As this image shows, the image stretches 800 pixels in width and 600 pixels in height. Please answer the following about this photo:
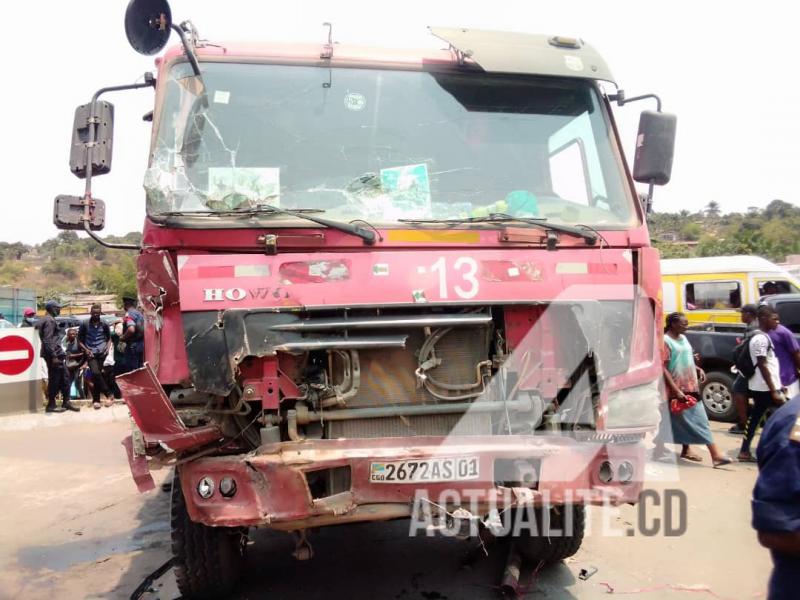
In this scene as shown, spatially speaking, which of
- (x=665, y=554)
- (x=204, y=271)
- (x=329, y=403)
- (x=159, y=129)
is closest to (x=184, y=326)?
(x=204, y=271)

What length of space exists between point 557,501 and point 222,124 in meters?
2.52

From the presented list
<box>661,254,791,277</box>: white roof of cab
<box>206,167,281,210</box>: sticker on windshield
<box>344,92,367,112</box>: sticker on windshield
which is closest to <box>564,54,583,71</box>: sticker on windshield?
<box>344,92,367,112</box>: sticker on windshield

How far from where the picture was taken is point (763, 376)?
625 cm

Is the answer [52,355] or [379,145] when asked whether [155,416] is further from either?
[52,355]

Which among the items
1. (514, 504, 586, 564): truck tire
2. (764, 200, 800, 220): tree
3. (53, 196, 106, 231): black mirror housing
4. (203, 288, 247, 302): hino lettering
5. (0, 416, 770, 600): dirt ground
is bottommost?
(0, 416, 770, 600): dirt ground

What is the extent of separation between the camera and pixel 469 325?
3.08 metres

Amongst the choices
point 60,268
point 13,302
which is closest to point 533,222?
point 13,302

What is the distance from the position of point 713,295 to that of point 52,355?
1132 centimetres

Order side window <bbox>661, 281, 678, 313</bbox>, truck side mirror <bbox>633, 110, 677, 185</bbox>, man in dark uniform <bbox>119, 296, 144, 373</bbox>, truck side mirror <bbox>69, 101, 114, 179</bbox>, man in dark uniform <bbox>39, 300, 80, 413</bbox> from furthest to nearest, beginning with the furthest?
side window <bbox>661, 281, 678, 313</bbox>
man in dark uniform <bbox>39, 300, 80, 413</bbox>
man in dark uniform <bbox>119, 296, 144, 373</bbox>
truck side mirror <bbox>633, 110, 677, 185</bbox>
truck side mirror <bbox>69, 101, 114, 179</bbox>

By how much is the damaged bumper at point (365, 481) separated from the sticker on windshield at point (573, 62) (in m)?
2.10

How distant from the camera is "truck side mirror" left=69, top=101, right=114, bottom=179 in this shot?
3.41 m

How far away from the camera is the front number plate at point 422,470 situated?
110 inches

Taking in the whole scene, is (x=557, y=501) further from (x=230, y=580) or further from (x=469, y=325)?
(x=230, y=580)

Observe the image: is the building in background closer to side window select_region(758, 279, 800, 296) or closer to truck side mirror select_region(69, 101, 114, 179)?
truck side mirror select_region(69, 101, 114, 179)
